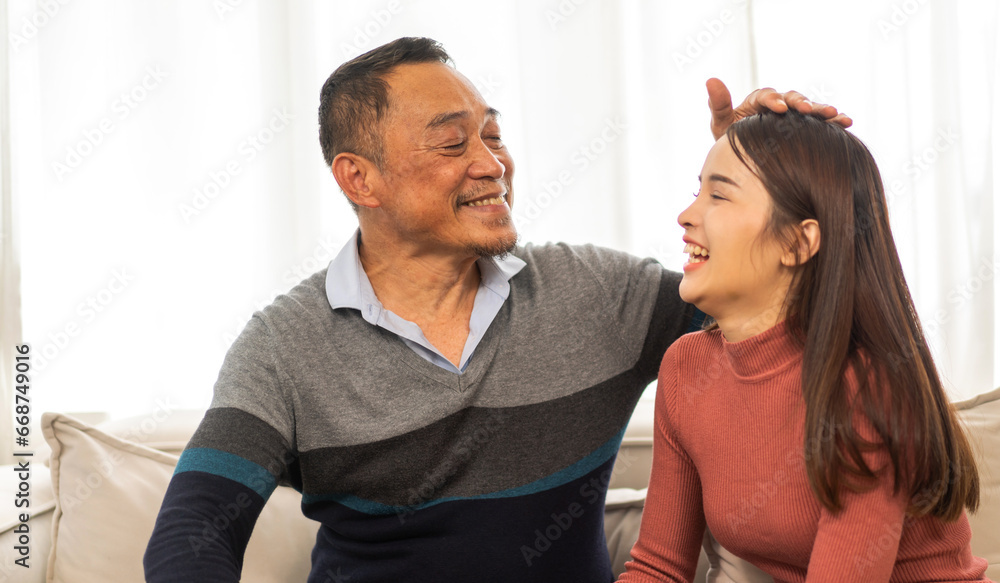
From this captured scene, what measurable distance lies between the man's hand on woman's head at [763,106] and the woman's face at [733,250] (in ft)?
0.30

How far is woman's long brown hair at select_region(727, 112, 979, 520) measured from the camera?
0.95 m

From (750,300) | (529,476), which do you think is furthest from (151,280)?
(750,300)

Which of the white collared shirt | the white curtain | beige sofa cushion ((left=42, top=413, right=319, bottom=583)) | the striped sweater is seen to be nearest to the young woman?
the striped sweater

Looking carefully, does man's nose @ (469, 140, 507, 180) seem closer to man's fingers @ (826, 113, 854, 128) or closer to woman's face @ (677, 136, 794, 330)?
woman's face @ (677, 136, 794, 330)

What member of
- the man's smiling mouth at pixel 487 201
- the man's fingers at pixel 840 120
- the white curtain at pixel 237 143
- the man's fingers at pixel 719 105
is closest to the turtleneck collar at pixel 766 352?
the man's fingers at pixel 840 120

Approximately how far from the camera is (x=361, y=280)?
1.44 m

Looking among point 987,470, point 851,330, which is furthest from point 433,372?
point 987,470

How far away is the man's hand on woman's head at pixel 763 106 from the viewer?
1097 mm

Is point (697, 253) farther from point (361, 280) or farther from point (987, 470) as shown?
point (987, 470)

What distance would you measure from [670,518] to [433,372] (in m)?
0.44

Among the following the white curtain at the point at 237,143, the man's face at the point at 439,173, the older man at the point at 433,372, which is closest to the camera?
the older man at the point at 433,372

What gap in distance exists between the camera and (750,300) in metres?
1.08

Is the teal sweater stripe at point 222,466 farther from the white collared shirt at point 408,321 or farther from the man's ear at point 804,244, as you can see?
the man's ear at point 804,244

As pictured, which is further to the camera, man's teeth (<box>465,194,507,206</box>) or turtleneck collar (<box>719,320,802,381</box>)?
man's teeth (<box>465,194,507,206</box>)
